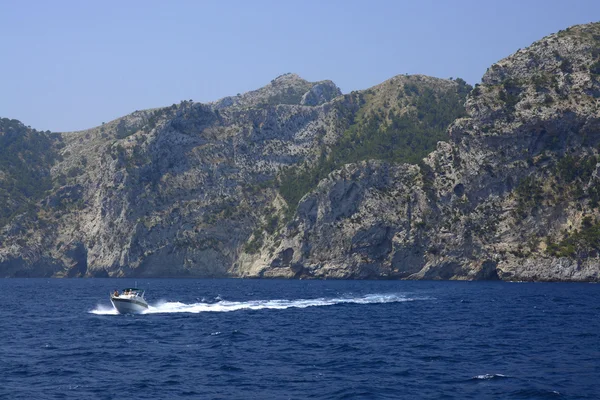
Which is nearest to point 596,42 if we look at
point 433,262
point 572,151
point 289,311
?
point 572,151

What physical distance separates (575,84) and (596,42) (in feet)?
61.3

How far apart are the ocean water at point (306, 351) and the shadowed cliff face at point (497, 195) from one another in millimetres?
62558

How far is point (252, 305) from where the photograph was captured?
9912 centimetres

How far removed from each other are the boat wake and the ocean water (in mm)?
364

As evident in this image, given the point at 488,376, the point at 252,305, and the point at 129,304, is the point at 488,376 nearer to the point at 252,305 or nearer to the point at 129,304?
the point at 129,304

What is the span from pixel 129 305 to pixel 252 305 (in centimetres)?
1798

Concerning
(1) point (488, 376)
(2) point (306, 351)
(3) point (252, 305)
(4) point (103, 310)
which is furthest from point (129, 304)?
(1) point (488, 376)

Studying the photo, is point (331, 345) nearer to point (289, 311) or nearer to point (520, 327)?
point (520, 327)

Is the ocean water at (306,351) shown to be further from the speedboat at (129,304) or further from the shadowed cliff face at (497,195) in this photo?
the shadowed cliff face at (497,195)

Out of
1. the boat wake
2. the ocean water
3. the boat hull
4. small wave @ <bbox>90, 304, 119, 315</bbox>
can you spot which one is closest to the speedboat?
the boat hull

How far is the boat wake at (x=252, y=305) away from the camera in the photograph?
9206cm

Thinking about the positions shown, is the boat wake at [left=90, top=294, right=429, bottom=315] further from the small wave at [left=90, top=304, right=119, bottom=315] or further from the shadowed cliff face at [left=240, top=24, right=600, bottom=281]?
the shadowed cliff face at [left=240, top=24, right=600, bottom=281]

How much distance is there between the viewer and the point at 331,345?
59406 mm

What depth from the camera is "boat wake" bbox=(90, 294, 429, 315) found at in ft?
302
